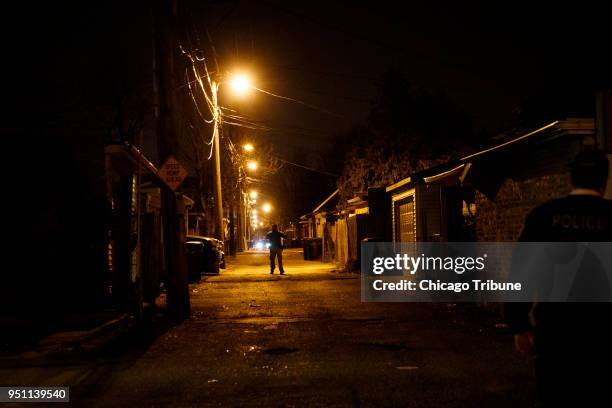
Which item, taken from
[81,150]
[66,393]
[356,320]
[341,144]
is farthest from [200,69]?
[341,144]

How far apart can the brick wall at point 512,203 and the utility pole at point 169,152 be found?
5.98 meters

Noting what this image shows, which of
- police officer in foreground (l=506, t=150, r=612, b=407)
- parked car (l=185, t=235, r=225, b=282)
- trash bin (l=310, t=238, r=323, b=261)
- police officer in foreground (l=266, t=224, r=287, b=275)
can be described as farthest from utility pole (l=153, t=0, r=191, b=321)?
trash bin (l=310, t=238, r=323, b=261)

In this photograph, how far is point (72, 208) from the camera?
12055mm

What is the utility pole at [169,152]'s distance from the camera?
12.6 m

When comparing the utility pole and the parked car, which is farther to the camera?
the parked car

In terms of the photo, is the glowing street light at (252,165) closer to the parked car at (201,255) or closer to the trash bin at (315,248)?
the trash bin at (315,248)

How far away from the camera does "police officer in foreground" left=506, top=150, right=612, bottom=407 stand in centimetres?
323

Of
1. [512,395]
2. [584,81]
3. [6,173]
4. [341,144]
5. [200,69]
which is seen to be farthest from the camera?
[341,144]

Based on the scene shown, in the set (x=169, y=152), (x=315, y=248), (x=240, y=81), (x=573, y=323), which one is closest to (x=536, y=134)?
(x=573, y=323)

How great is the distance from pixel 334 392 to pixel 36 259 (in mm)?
7393

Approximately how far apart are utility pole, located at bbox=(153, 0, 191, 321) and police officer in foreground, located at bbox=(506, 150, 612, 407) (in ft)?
32.4

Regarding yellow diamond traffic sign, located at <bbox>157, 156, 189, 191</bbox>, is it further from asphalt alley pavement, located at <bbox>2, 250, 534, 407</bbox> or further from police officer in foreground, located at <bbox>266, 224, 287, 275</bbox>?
police officer in foreground, located at <bbox>266, 224, 287, 275</bbox>

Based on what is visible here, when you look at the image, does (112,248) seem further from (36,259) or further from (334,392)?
(334,392)

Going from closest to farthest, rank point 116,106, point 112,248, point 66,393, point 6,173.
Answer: point 66,393
point 6,173
point 112,248
point 116,106
